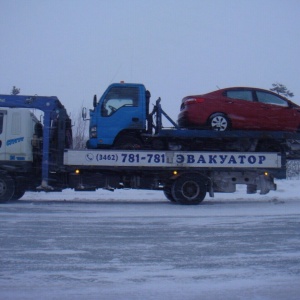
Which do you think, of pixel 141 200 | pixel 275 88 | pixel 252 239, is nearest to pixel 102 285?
pixel 252 239

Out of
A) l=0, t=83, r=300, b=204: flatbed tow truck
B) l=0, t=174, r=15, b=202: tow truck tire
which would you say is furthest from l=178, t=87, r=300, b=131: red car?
l=0, t=174, r=15, b=202: tow truck tire

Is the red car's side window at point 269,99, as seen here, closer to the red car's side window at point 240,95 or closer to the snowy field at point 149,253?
the red car's side window at point 240,95

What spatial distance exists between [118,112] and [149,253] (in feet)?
25.0

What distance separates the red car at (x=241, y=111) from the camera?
49.3 feet

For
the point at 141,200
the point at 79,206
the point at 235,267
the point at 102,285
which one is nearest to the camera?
the point at 102,285

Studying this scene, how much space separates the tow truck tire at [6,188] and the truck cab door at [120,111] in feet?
8.71

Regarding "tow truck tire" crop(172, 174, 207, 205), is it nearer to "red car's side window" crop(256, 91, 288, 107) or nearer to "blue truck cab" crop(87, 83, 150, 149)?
"blue truck cab" crop(87, 83, 150, 149)

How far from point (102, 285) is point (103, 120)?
30.1 feet

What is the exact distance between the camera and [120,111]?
15.0 metres

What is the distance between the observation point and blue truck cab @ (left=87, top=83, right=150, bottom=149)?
14.9 m

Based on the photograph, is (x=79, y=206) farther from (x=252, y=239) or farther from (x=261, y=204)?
(x=252, y=239)

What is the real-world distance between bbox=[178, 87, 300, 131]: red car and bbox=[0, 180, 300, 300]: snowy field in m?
2.60

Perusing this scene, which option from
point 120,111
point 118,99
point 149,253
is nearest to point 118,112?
point 120,111

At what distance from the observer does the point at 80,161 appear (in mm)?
14992
